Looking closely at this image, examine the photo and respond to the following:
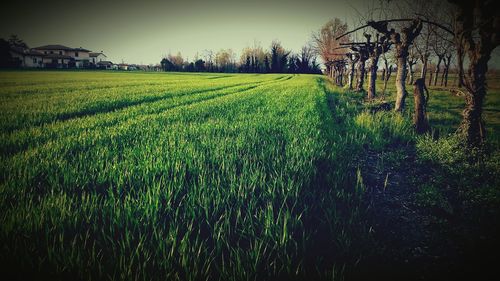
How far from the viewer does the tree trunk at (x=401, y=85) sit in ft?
30.1

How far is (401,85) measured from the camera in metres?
9.28

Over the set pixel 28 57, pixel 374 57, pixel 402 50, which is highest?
pixel 28 57

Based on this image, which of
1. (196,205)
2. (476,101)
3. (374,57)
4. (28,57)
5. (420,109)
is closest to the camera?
(196,205)

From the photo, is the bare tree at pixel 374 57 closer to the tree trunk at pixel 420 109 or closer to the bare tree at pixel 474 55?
the tree trunk at pixel 420 109

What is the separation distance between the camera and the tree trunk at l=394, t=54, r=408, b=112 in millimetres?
9164

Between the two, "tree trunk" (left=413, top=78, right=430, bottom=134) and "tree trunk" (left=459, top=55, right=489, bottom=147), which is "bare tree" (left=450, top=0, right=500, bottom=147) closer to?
"tree trunk" (left=459, top=55, right=489, bottom=147)

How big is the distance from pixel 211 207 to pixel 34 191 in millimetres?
2198

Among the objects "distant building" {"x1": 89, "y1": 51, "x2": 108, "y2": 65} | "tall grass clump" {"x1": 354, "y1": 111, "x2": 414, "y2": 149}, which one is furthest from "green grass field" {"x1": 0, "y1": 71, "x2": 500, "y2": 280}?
"distant building" {"x1": 89, "y1": 51, "x2": 108, "y2": 65}

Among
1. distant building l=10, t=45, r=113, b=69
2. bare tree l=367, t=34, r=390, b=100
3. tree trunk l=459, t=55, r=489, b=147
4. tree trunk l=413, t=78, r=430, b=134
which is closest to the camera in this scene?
tree trunk l=459, t=55, r=489, b=147

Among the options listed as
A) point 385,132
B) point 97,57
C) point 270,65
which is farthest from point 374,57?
point 97,57

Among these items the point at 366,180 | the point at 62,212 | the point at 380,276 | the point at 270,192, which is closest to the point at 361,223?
the point at 380,276

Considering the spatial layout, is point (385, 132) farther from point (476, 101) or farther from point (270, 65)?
point (270, 65)

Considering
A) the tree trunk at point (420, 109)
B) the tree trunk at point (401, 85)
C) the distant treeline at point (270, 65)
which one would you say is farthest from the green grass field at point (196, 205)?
the distant treeline at point (270, 65)

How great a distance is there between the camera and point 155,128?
6.07 m
